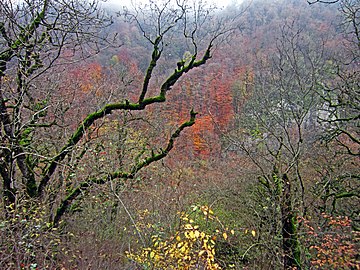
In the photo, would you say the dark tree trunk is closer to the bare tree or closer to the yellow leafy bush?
the yellow leafy bush

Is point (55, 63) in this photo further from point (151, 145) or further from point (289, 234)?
point (289, 234)

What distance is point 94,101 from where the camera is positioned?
8586mm

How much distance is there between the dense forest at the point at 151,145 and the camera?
4.30 m

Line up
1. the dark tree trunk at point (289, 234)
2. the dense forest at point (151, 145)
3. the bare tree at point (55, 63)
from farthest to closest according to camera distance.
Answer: the dark tree trunk at point (289, 234) < the dense forest at point (151, 145) < the bare tree at point (55, 63)

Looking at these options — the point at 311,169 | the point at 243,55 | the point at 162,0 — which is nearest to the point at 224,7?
the point at 162,0

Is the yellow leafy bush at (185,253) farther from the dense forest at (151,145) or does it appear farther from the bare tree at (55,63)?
the bare tree at (55,63)

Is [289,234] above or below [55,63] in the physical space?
below

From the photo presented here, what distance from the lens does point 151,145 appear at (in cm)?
862

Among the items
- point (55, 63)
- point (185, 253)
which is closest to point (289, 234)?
point (185, 253)

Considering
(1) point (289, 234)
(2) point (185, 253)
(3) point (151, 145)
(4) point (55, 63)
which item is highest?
(4) point (55, 63)

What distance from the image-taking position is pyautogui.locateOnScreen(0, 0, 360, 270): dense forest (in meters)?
4.30

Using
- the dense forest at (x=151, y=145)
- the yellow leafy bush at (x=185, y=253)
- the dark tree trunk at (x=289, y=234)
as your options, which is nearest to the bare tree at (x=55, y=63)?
the dense forest at (x=151, y=145)

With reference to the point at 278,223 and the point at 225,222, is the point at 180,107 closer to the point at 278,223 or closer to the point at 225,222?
the point at 225,222

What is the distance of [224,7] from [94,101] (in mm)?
4237
